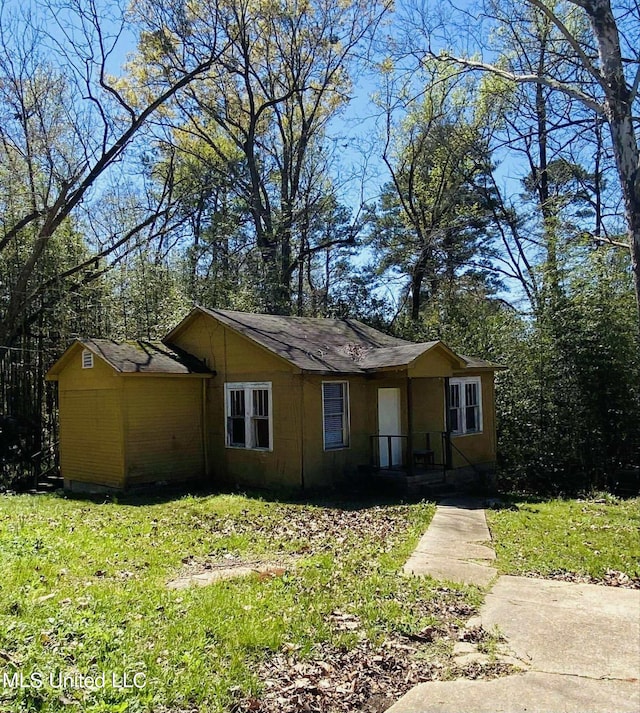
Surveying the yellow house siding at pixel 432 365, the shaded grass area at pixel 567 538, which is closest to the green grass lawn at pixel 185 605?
the shaded grass area at pixel 567 538

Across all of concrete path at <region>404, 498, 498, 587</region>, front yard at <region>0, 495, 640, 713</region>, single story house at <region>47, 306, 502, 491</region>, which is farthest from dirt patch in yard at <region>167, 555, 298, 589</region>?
single story house at <region>47, 306, 502, 491</region>

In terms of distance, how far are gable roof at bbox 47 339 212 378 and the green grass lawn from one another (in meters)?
4.57

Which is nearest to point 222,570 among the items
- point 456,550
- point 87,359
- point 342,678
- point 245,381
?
point 342,678

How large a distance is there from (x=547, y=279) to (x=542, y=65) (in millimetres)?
6728

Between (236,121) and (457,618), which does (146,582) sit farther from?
(236,121)

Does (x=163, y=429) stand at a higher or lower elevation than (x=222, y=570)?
higher

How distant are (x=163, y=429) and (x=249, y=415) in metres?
2.05

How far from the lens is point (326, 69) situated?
27000 mm

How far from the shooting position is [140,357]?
47.0 feet

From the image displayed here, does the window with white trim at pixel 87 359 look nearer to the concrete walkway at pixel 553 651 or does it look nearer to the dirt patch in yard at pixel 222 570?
the dirt patch in yard at pixel 222 570

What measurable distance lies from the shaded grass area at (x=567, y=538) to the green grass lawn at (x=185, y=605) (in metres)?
1.31

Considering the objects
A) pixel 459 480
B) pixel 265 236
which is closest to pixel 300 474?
pixel 459 480

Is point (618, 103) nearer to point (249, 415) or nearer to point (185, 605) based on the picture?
point (185, 605)

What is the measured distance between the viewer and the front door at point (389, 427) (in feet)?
47.3
